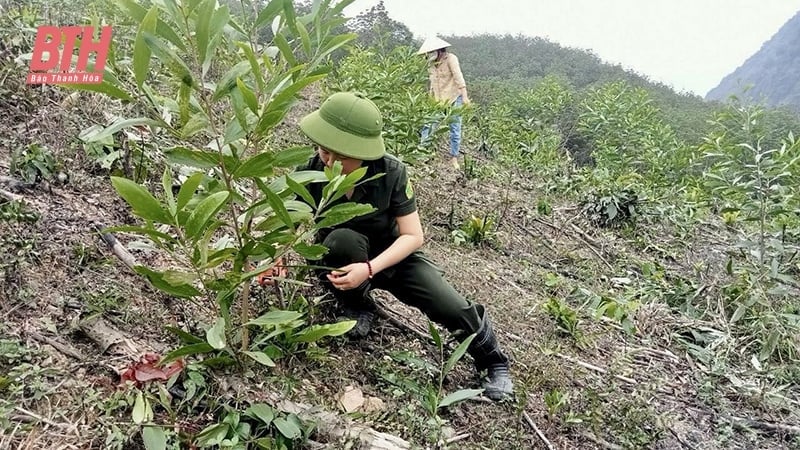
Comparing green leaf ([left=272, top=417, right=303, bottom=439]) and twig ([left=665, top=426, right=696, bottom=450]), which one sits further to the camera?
twig ([left=665, top=426, right=696, bottom=450])

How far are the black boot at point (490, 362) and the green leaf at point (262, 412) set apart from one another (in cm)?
85

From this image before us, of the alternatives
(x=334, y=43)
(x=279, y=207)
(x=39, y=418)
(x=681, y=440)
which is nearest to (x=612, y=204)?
(x=681, y=440)

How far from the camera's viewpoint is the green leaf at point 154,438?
1.38 metres

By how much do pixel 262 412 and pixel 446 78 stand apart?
15.7ft

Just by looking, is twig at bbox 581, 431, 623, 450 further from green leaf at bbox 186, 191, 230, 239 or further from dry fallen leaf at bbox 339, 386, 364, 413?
green leaf at bbox 186, 191, 230, 239

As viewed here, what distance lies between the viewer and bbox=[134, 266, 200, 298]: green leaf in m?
1.33

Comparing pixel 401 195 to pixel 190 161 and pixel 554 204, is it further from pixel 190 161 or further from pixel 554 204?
pixel 554 204

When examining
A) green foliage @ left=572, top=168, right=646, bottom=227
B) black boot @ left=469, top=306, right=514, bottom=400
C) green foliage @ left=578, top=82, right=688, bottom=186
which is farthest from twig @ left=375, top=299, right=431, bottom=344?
green foliage @ left=578, top=82, right=688, bottom=186

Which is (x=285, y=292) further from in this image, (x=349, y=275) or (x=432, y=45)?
(x=432, y=45)

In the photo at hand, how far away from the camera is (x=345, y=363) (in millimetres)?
2047

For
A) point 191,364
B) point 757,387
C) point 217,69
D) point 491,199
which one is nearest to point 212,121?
point 191,364

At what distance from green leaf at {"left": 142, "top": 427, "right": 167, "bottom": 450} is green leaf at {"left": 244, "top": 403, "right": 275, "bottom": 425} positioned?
22 centimetres

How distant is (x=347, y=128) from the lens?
1.81m

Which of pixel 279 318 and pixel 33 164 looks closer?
pixel 279 318
